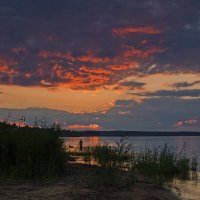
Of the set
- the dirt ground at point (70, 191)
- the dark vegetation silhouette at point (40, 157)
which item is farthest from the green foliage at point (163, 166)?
the dirt ground at point (70, 191)

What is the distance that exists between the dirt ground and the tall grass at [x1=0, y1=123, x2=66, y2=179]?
55.6 inches

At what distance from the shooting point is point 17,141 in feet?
64.0

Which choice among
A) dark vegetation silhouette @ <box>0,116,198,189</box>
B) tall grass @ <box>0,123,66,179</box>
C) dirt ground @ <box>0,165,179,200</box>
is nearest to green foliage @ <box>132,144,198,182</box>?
dark vegetation silhouette @ <box>0,116,198,189</box>

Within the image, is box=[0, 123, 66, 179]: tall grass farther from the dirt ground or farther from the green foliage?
the green foliage

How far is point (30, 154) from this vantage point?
19.3 meters

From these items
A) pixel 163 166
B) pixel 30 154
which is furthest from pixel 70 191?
pixel 163 166

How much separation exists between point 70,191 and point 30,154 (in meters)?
4.93

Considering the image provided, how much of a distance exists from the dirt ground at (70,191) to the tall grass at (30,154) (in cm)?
141

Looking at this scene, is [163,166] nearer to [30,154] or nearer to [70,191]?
[30,154]


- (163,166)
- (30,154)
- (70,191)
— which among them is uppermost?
(30,154)

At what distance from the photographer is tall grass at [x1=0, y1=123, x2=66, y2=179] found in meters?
19.2

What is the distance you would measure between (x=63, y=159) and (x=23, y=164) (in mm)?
2423

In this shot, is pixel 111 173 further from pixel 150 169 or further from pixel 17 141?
pixel 150 169

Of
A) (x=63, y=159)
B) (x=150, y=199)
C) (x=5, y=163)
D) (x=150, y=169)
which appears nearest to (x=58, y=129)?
(x=63, y=159)
